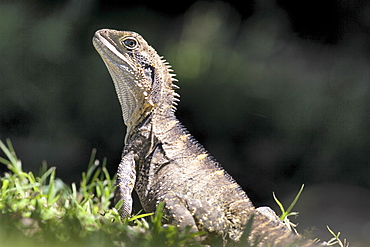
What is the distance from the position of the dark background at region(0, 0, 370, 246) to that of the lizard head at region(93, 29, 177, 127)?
793mm

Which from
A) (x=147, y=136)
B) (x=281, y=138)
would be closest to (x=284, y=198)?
(x=281, y=138)

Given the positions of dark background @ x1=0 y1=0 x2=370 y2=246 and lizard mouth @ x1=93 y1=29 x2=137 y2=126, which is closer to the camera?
lizard mouth @ x1=93 y1=29 x2=137 y2=126

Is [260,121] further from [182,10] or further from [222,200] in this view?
[222,200]

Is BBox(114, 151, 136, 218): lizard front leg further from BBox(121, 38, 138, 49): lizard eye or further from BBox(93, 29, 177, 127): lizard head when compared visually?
BBox(121, 38, 138, 49): lizard eye

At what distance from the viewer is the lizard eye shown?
2555mm

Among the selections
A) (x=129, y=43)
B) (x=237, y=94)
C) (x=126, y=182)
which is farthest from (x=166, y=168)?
(x=237, y=94)

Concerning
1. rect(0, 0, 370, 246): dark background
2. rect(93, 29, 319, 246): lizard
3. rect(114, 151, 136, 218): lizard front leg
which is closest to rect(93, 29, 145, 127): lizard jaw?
rect(93, 29, 319, 246): lizard

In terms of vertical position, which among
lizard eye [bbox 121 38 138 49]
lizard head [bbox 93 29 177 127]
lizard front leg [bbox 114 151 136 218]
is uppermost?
lizard eye [bbox 121 38 138 49]

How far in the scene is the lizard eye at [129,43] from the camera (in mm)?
2555

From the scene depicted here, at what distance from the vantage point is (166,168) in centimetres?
238

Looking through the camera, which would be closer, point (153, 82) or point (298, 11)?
point (153, 82)

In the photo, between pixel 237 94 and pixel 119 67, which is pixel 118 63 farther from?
pixel 237 94

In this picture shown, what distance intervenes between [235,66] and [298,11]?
1.77 ft

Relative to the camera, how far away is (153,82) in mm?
2592
